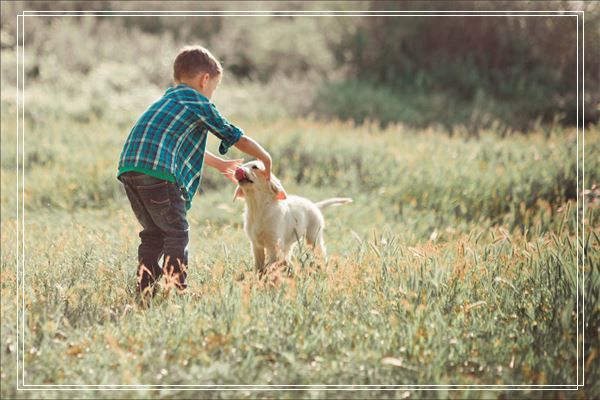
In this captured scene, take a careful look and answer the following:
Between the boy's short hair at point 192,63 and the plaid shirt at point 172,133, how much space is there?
10 centimetres

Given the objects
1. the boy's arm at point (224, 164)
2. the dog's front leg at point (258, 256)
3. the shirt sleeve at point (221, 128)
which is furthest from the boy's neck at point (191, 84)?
the dog's front leg at point (258, 256)

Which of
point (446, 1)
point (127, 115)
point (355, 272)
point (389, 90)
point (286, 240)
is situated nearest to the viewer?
point (355, 272)

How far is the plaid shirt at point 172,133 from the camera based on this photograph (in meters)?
4.43

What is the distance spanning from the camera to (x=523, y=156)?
9.34 m

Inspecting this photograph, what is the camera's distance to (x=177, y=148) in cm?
451

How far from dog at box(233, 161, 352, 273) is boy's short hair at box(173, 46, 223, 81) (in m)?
0.75

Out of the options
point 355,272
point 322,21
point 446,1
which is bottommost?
point 355,272

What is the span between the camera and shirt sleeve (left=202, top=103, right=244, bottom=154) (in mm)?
4418

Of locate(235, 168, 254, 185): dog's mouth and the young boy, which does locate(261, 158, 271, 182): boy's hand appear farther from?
locate(235, 168, 254, 185): dog's mouth

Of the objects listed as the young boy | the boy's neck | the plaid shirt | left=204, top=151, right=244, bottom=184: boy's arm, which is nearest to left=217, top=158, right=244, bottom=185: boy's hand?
left=204, top=151, right=244, bottom=184: boy's arm

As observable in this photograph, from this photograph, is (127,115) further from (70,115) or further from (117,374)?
(117,374)

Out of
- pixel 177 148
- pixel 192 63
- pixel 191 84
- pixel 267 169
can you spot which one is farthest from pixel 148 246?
pixel 192 63

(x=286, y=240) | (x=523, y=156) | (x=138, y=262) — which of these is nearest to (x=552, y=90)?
(x=523, y=156)

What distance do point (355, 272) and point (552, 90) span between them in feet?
37.6
